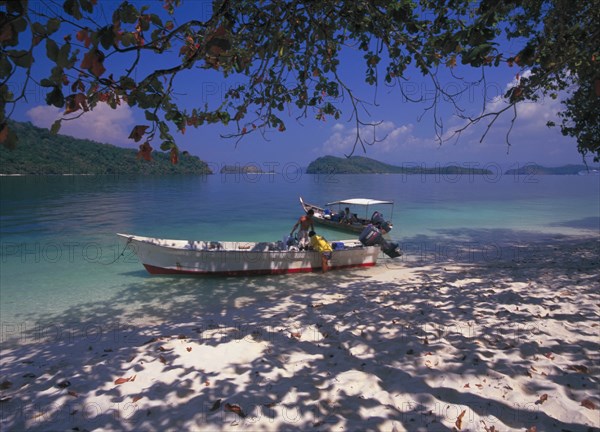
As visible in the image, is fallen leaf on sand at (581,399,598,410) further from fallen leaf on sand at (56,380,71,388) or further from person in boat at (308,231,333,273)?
person in boat at (308,231,333,273)

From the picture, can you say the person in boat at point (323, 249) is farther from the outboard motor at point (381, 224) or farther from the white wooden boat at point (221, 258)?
the outboard motor at point (381, 224)

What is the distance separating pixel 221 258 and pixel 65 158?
13914cm

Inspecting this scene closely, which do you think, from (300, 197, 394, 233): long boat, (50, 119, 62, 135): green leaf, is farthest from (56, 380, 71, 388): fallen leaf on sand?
(300, 197, 394, 233): long boat

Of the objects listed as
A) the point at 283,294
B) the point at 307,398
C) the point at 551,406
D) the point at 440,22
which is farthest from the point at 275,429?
the point at 283,294

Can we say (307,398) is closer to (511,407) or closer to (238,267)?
(511,407)

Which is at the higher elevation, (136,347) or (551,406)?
(551,406)

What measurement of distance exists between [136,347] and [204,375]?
197 cm

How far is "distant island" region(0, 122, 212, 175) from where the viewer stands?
363 ft

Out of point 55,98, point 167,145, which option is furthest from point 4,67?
point 167,145

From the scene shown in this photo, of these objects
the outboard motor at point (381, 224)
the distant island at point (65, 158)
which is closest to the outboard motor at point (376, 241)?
the outboard motor at point (381, 224)

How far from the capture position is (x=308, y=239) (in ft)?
40.9

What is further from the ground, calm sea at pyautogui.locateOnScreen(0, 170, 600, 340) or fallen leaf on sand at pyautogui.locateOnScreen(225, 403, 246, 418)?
fallen leaf on sand at pyautogui.locateOnScreen(225, 403, 246, 418)

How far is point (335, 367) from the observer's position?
15.4 ft

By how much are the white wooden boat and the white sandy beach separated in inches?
125
